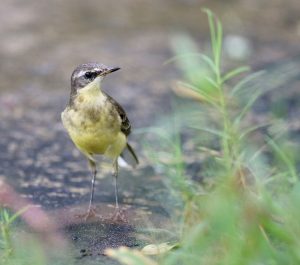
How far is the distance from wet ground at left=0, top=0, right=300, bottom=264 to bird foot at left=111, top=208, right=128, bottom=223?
3.4 inches

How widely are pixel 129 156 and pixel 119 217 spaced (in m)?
1.27

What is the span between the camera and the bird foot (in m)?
6.66

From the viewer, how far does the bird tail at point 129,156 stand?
7.86m

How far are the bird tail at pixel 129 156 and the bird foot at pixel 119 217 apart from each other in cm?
100

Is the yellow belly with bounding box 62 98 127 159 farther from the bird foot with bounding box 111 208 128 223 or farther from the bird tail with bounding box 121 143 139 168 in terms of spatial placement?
the bird tail with bounding box 121 143 139 168

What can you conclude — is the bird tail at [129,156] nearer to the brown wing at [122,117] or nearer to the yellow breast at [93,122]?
the brown wing at [122,117]

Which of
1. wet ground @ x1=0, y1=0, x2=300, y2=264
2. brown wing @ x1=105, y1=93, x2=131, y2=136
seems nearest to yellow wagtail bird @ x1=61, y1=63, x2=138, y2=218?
brown wing @ x1=105, y1=93, x2=131, y2=136

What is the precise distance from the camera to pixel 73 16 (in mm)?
12977

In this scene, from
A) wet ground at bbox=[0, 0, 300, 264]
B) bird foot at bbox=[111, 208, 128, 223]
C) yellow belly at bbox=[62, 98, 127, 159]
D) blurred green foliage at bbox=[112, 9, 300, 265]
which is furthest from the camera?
wet ground at bbox=[0, 0, 300, 264]

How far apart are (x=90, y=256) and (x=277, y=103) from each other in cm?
455

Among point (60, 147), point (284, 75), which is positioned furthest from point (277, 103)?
point (60, 147)

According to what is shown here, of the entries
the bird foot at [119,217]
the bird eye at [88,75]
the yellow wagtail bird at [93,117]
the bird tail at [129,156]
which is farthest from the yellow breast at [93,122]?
the bird tail at [129,156]

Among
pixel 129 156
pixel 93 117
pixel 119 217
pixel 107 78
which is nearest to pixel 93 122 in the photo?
pixel 93 117

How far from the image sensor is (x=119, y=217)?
6.74m
